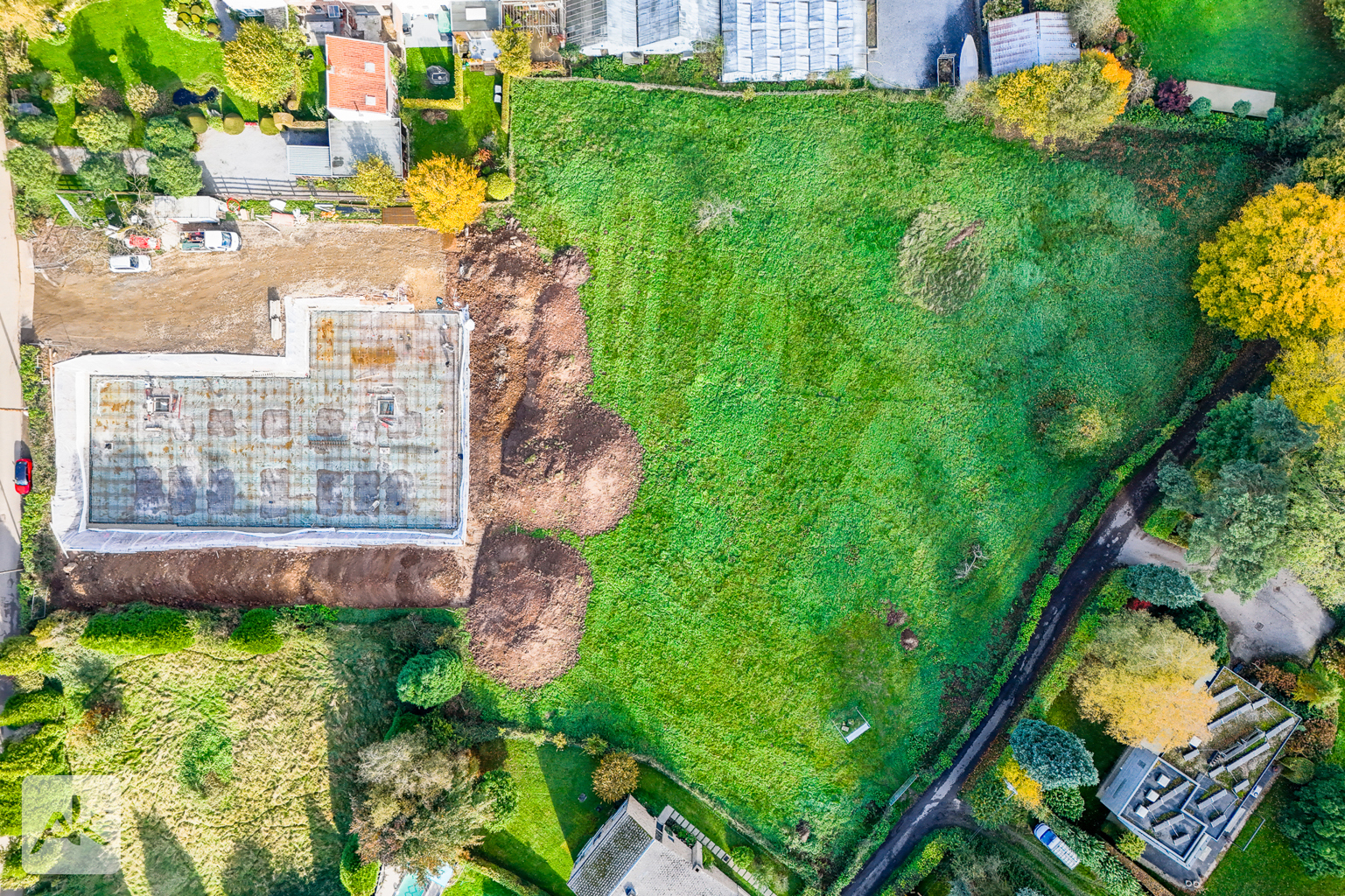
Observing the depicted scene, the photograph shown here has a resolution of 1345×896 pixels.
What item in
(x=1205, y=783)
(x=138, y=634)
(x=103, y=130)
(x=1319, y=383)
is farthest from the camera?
(x=103, y=130)

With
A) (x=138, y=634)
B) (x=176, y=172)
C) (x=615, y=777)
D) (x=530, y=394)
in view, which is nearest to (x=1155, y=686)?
(x=615, y=777)

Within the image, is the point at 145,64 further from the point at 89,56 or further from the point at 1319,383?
the point at 1319,383

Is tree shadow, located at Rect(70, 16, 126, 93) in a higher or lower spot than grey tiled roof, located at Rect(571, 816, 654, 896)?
higher

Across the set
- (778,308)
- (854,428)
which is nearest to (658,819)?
(854,428)

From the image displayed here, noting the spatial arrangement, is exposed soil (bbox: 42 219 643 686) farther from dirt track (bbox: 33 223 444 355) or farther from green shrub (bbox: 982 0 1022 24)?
green shrub (bbox: 982 0 1022 24)

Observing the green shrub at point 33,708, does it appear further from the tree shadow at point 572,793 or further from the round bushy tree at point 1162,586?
the round bushy tree at point 1162,586

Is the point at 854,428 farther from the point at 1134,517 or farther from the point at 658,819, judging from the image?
the point at 658,819

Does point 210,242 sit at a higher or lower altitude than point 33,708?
higher

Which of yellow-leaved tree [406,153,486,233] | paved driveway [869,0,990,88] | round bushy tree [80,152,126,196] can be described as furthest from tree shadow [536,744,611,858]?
paved driveway [869,0,990,88]
